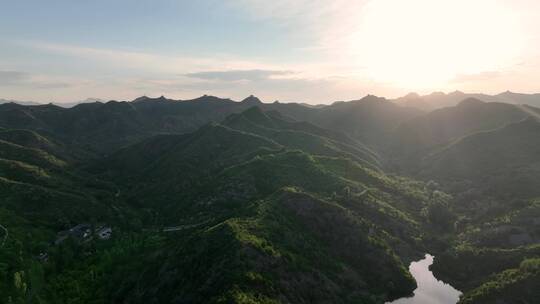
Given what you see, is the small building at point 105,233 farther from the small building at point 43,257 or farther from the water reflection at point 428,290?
the water reflection at point 428,290

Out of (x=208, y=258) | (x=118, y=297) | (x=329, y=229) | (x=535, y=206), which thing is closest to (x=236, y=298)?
(x=208, y=258)

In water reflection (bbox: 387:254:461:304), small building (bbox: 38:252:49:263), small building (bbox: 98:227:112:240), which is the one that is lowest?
water reflection (bbox: 387:254:461:304)

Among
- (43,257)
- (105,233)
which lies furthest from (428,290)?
(43,257)

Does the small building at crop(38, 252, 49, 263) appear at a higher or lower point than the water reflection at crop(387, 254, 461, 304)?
higher

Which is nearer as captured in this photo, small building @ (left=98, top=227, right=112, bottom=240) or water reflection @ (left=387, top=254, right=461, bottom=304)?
water reflection @ (left=387, top=254, right=461, bottom=304)

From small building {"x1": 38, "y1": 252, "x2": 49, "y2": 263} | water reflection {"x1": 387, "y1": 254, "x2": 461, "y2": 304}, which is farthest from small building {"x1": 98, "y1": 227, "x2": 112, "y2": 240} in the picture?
water reflection {"x1": 387, "y1": 254, "x2": 461, "y2": 304}

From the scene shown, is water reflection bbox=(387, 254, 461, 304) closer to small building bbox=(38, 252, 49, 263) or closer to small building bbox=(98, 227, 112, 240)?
small building bbox=(98, 227, 112, 240)

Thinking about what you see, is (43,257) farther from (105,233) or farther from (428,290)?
(428,290)

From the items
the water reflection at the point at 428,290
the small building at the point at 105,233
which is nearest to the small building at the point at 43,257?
the small building at the point at 105,233
